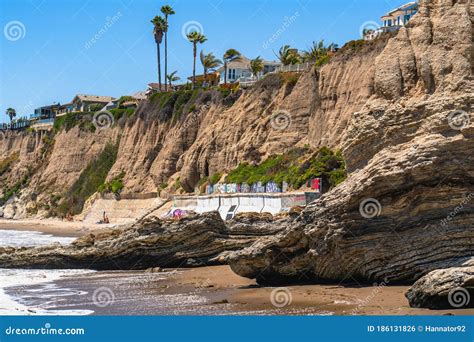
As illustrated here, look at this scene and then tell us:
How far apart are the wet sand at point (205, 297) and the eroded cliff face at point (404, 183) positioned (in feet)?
2.36

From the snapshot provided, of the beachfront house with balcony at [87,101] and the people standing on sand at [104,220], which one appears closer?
the people standing on sand at [104,220]

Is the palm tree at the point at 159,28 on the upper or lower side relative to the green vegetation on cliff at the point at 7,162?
upper

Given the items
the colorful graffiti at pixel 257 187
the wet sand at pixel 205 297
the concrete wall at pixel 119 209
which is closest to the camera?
the wet sand at pixel 205 297

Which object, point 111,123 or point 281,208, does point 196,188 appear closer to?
point 281,208

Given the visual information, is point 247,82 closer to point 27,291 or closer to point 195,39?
point 195,39

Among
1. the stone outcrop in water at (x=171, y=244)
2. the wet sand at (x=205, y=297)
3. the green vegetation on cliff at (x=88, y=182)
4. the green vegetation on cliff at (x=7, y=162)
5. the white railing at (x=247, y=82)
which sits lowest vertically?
the wet sand at (x=205, y=297)

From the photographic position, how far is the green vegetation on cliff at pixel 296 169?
4178 centimetres

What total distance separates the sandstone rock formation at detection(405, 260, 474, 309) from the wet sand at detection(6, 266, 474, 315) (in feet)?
1.00

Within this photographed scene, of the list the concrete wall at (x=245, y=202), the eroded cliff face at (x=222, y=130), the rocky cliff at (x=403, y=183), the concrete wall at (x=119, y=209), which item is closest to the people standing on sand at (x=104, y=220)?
the concrete wall at (x=119, y=209)

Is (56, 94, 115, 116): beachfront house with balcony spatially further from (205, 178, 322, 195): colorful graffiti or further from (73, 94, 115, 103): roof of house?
(205, 178, 322, 195): colorful graffiti

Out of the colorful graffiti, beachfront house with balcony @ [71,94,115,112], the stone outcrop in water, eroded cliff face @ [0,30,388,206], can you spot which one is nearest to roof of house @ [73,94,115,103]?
beachfront house with balcony @ [71,94,115,112]

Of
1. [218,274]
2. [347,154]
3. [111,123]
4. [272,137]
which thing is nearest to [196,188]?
[272,137]

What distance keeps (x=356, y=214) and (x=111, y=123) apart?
72010mm

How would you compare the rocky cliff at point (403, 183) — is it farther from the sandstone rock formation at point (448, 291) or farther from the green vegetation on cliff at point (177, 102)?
the green vegetation on cliff at point (177, 102)
